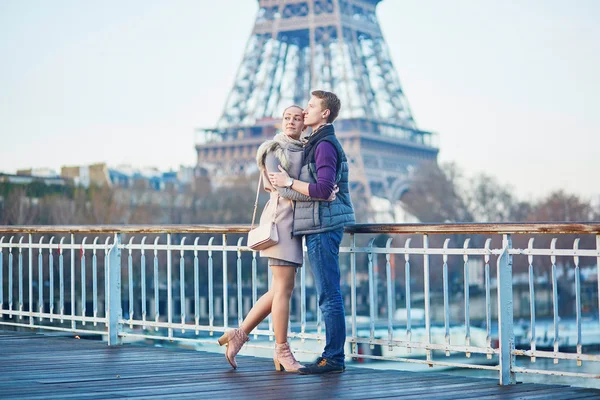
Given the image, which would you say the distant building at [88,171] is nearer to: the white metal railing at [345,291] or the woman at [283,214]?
the white metal railing at [345,291]

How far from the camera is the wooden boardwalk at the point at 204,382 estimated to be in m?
6.27

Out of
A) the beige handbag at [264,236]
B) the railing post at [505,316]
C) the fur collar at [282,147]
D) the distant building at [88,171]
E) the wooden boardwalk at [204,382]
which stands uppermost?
the distant building at [88,171]

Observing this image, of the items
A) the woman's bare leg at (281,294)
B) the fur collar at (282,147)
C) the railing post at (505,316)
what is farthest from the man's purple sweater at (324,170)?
the railing post at (505,316)

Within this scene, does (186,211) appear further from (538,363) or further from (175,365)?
(175,365)

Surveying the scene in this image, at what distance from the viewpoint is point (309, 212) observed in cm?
717

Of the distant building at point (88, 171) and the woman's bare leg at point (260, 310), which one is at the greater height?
the distant building at point (88, 171)

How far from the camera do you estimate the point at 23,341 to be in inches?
390

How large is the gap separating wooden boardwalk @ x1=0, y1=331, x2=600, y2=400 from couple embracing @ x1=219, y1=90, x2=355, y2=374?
418mm

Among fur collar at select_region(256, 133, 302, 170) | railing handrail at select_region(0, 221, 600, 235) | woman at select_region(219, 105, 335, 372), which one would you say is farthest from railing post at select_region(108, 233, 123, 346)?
fur collar at select_region(256, 133, 302, 170)

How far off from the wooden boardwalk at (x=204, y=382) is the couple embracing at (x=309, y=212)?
0.42 metres

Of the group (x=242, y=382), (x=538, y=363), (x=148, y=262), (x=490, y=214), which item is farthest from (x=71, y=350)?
(x=490, y=214)

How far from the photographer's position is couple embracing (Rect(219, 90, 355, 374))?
7.13m

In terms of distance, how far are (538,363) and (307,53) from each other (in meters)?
34.9

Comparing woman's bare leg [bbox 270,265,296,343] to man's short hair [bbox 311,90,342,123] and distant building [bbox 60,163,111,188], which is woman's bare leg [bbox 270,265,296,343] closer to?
man's short hair [bbox 311,90,342,123]
